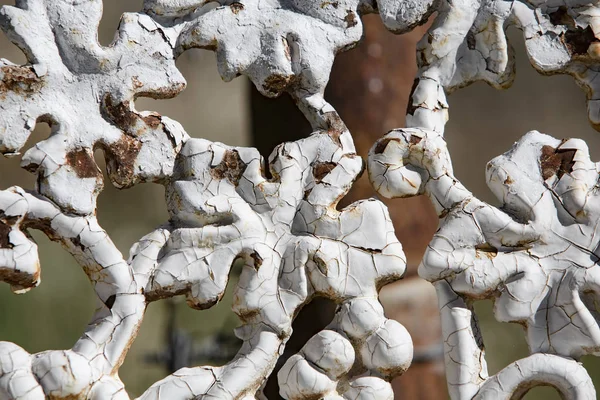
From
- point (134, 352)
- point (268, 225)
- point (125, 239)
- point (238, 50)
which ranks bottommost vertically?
point (134, 352)

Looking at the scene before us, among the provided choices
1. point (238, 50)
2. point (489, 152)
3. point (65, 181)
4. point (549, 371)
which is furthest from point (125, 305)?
point (489, 152)

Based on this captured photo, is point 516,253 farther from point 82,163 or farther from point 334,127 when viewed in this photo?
point 82,163

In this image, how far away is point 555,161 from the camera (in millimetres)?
886

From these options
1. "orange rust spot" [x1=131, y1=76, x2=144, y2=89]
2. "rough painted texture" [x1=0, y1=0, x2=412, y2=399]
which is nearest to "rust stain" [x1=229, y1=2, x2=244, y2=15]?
"rough painted texture" [x1=0, y1=0, x2=412, y2=399]

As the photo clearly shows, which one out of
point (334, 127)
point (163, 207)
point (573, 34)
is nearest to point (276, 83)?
point (334, 127)

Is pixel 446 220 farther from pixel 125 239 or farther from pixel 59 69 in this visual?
pixel 125 239

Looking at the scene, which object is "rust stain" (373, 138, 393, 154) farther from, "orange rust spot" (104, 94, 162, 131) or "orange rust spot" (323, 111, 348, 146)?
"orange rust spot" (104, 94, 162, 131)

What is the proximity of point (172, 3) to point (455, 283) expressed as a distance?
0.35 meters

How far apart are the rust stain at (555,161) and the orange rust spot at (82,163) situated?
1.30 ft

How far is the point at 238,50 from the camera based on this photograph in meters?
0.86

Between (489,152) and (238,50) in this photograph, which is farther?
(489,152)

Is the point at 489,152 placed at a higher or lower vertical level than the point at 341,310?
lower

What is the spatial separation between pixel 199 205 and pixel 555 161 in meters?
0.32

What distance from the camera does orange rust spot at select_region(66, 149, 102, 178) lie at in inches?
31.8
